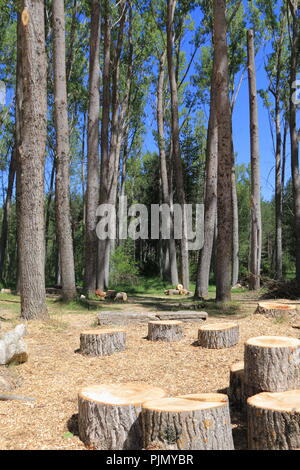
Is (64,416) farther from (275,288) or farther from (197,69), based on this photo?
(197,69)

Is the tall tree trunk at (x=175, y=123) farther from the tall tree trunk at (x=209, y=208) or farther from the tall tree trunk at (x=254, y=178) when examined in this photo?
the tall tree trunk at (x=209, y=208)

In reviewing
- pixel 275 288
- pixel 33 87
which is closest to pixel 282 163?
pixel 275 288

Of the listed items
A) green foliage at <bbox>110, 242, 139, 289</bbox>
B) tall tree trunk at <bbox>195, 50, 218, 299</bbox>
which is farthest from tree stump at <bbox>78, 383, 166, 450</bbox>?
green foliage at <bbox>110, 242, 139, 289</bbox>

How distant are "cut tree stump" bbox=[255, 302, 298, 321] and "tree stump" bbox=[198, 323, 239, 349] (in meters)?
1.70

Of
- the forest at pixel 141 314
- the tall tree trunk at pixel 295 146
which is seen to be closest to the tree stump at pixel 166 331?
the forest at pixel 141 314

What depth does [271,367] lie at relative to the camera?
3.65 meters

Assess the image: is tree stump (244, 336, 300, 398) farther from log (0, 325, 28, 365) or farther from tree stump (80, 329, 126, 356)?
log (0, 325, 28, 365)

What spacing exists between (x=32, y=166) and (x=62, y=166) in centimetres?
326

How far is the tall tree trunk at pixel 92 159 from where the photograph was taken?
13.0 meters

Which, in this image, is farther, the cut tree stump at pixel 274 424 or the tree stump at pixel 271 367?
the tree stump at pixel 271 367

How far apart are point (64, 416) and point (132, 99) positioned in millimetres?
23992

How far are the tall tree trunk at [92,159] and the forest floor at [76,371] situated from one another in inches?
181

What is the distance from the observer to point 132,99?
25859mm

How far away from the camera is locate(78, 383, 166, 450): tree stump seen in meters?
3.14
